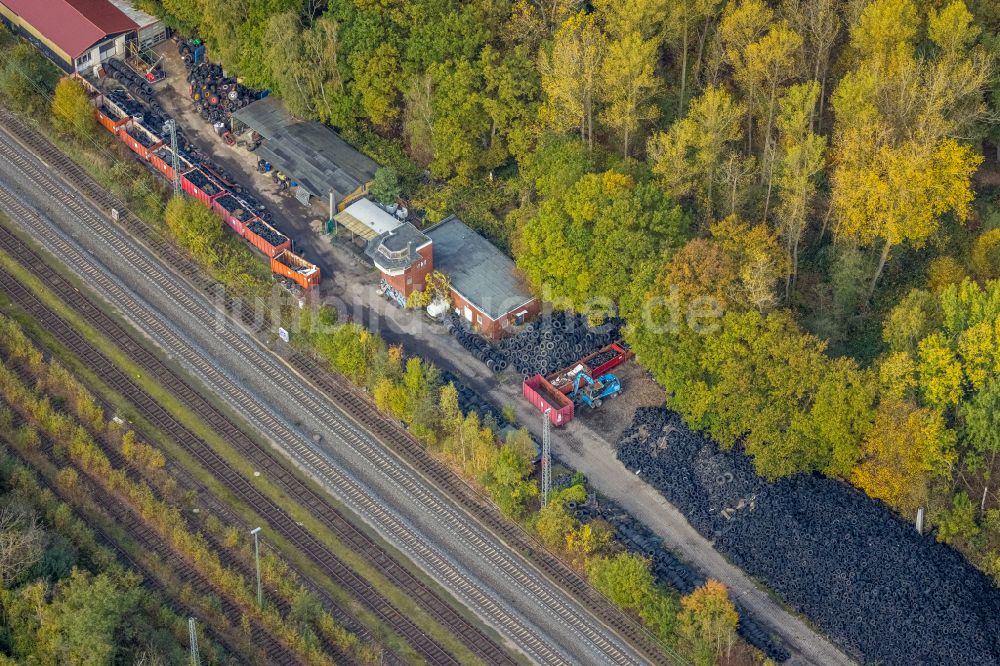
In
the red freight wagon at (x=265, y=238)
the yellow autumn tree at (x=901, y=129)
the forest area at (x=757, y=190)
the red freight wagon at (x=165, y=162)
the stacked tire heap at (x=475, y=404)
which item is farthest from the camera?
the red freight wagon at (x=165, y=162)

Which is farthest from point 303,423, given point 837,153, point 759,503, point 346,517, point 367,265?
point 837,153

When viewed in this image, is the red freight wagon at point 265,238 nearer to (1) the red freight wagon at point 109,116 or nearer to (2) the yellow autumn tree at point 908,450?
(1) the red freight wagon at point 109,116

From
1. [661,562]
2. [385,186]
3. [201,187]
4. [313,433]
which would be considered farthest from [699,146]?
[201,187]

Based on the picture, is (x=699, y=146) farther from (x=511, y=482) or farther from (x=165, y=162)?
(x=165, y=162)

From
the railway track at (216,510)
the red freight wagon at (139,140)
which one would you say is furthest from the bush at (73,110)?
the railway track at (216,510)

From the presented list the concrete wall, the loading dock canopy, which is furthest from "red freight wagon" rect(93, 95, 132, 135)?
the concrete wall

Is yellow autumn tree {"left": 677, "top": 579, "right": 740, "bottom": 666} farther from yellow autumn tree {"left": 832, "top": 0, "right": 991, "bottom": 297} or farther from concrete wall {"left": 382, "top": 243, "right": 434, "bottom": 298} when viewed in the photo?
concrete wall {"left": 382, "top": 243, "right": 434, "bottom": 298}

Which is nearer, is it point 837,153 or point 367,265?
point 837,153

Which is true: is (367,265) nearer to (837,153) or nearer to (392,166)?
(392,166)

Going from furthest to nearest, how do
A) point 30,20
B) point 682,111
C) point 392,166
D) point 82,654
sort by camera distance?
point 30,20 < point 392,166 < point 682,111 < point 82,654
